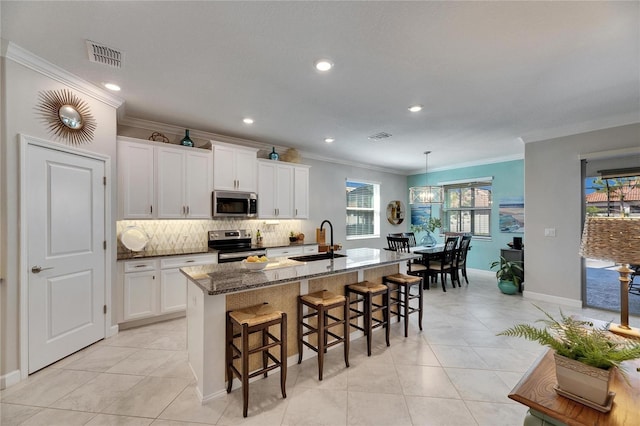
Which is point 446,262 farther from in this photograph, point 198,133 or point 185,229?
point 198,133

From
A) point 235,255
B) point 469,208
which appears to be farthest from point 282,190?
point 469,208

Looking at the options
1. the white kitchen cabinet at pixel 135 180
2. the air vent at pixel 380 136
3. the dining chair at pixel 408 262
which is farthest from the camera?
the dining chair at pixel 408 262

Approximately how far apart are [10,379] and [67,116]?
239cm

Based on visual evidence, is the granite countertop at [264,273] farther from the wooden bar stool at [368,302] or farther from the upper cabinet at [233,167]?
the upper cabinet at [233,167]

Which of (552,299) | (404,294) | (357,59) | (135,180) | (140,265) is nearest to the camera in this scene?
(357,59)

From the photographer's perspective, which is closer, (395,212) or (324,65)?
(324,65)

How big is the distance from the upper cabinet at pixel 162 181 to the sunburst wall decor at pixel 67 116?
515mm

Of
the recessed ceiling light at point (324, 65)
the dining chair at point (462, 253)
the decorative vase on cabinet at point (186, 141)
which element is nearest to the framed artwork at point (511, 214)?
the dining chair at point (462, 253)

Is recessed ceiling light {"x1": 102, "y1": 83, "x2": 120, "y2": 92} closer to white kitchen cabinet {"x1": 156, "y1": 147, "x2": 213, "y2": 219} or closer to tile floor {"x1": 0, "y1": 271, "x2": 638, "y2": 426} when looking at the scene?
white kitchen cabinet {"x1": 156, "y1": 147, "x2": 213, "y2": 219}

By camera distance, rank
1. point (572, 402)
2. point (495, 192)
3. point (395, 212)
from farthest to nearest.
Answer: point (395, 212) < point (495, 192) < point (572, 402)

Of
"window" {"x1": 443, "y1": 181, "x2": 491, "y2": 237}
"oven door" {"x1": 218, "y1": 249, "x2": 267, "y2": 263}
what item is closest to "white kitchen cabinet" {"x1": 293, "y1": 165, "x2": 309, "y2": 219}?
"oven door" {"x1": 218, "y1": 249, "x2": 267, "y2": 263}

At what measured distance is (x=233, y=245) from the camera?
4.55 meters

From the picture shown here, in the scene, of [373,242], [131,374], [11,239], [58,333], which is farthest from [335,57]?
[373,242]

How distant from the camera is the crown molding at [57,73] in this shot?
7.48 feet
